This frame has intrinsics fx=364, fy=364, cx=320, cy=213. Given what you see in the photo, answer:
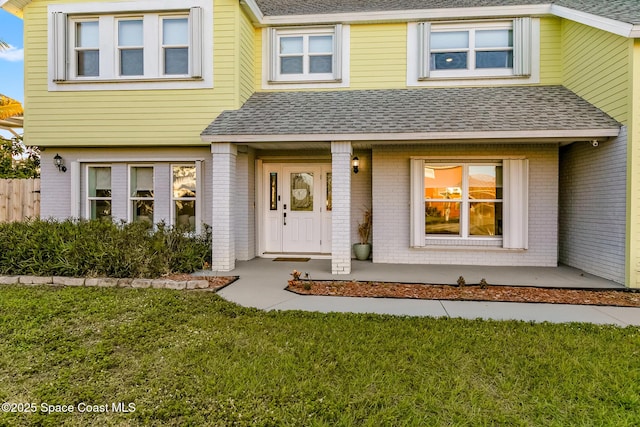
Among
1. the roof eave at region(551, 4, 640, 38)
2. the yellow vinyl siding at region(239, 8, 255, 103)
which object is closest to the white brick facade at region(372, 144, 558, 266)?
the roof eave at region(551, 4, 640, 38)

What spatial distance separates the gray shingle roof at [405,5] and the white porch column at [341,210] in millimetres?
3887

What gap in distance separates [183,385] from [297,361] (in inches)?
39.4

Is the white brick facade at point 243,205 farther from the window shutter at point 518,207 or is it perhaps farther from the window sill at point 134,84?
the window shutter at point 518,207

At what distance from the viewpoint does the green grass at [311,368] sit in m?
2.66

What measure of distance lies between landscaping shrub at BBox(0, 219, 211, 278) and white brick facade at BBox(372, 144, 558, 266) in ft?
14.3

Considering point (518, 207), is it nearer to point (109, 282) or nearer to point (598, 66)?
point (598, 66)

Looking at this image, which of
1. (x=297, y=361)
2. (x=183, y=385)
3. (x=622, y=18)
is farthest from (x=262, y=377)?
(x=622, y=18)

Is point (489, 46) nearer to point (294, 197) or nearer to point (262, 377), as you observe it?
point (294, 197)

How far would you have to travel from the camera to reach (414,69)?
8523 mm

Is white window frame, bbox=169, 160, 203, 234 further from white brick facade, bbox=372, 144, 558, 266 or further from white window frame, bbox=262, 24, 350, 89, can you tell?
white brick facade, bbox=372, 144, 558, 266

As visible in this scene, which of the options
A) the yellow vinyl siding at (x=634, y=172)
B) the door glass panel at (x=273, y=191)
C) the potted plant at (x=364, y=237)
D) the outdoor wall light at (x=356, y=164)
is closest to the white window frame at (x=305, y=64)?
the outdoor wall light at (x=356, y=164)

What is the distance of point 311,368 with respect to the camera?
3.27 m

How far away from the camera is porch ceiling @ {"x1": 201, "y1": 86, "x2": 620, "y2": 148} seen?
6.75 metres

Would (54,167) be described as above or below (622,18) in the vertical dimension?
below
